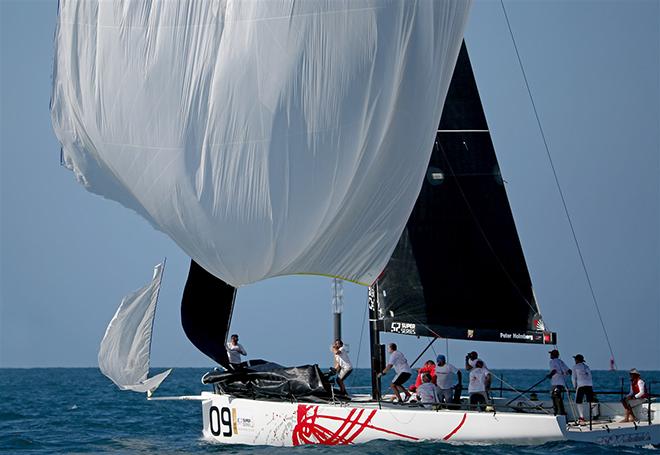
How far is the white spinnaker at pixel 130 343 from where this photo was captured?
19.6m

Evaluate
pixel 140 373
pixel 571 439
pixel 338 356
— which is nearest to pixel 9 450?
pixel 140 373

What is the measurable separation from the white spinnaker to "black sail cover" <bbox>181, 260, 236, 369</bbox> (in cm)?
68

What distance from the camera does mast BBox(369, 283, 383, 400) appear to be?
19666 mm

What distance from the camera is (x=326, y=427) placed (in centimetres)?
1817

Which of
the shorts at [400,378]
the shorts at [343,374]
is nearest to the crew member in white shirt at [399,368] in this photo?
the shorts at [400,378]

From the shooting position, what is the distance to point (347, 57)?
682 inches

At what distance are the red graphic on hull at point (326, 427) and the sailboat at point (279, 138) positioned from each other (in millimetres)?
25

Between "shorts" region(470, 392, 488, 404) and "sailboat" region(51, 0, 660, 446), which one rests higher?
"sailboat" region(51, 0, 660, 446)

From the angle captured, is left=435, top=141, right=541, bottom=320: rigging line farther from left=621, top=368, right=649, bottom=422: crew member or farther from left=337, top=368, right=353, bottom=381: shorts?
left=337, top=368, right=353, bottom=381: shorts

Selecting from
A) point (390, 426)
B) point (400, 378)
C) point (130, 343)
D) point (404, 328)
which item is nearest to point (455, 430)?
point (390, 426)

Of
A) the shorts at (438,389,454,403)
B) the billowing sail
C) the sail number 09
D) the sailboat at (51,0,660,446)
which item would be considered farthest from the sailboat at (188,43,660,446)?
the billowing sail

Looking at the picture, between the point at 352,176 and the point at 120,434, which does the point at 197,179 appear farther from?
the point at 120,434

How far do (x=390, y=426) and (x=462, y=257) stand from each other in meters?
4.10

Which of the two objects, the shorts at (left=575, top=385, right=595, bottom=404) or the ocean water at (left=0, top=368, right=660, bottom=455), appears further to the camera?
the shorts at (left=575, top=385, right=595, bottom=404)
